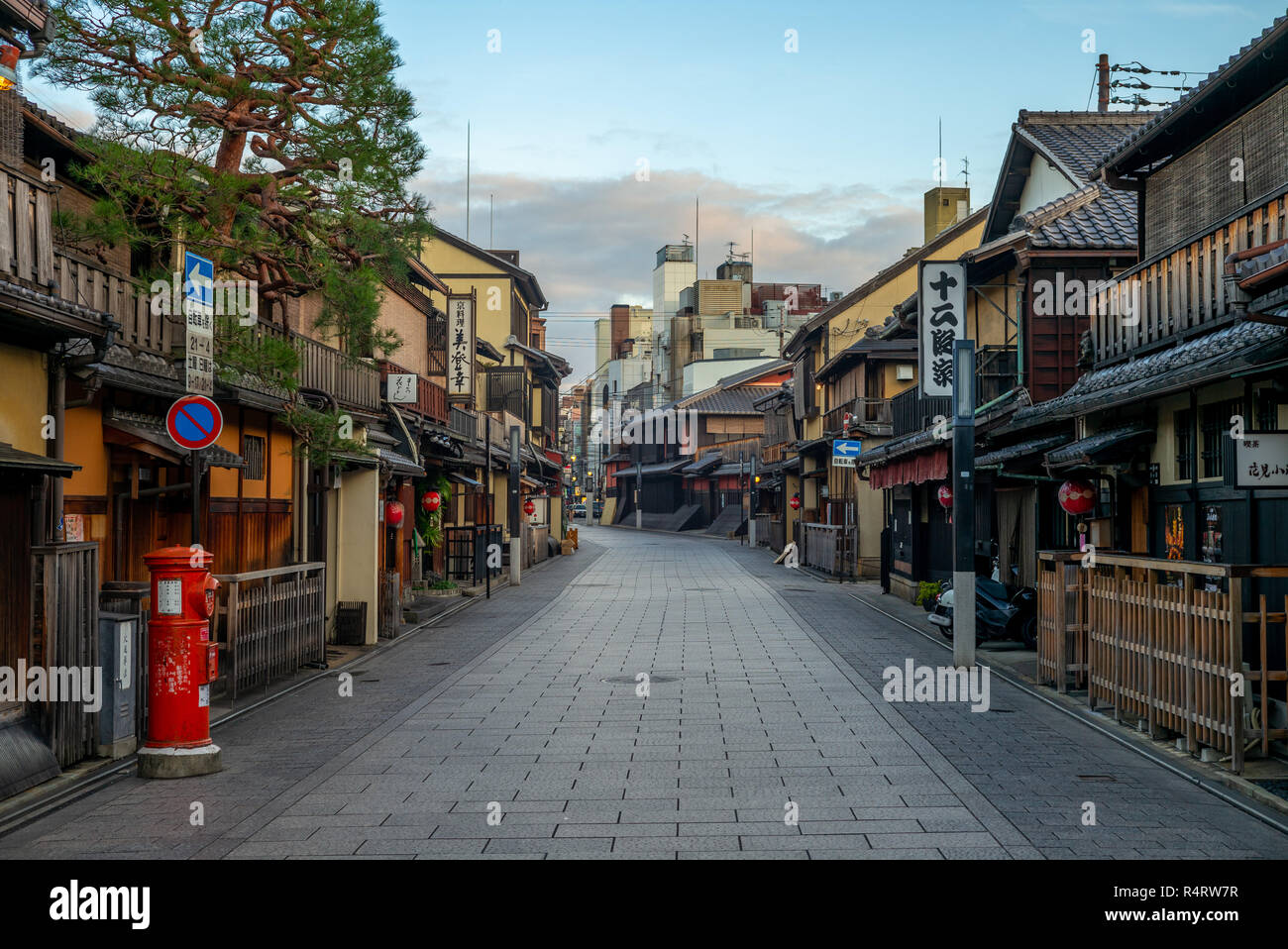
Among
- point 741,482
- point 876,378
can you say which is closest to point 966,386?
point 876,378

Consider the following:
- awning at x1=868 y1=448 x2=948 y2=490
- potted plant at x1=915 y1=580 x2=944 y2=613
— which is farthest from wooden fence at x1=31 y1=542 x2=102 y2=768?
potted plant at x1=915 y1=580 x2=944 y2=613

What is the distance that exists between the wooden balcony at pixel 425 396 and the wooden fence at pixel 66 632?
13.1 metres

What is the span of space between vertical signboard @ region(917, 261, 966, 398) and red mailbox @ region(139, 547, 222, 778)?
46.7 feet

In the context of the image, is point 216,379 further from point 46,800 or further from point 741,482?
point 741,482

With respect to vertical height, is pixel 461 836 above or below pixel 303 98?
below

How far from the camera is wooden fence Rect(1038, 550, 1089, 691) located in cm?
1323

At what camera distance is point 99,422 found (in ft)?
39.0

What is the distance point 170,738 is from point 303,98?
8.14 m

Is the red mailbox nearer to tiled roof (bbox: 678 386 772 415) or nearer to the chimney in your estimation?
the chimney

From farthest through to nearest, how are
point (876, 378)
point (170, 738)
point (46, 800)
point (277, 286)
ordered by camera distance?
point (876, 378), point (277, 286), point (170, 738), point (46, 800)

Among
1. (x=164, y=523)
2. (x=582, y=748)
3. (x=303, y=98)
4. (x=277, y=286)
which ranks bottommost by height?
(x=582, y=748)

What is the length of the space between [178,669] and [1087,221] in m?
16.4

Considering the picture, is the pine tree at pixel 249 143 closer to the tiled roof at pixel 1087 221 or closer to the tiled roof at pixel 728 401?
the tiled roof at pixel 1087 221

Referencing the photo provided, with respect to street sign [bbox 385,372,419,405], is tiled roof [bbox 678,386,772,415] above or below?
above
